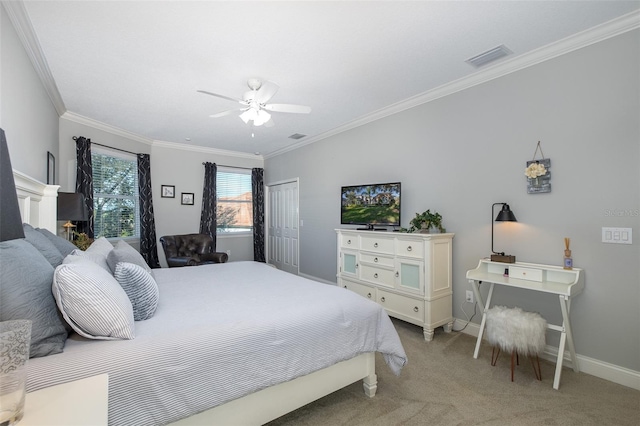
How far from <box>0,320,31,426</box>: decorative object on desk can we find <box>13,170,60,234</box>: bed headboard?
1418mm

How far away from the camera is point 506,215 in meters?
2.68

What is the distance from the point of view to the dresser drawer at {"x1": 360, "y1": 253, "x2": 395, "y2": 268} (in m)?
3.38

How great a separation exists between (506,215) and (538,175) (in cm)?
42

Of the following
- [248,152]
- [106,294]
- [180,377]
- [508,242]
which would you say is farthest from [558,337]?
[248,152]

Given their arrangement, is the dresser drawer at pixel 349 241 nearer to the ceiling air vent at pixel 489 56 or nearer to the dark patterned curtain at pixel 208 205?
the ceiling air vent at pixel 489 56

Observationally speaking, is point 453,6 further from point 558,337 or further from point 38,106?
point 38,106

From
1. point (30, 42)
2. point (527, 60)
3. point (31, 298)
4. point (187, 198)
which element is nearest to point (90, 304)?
point (31, 298)

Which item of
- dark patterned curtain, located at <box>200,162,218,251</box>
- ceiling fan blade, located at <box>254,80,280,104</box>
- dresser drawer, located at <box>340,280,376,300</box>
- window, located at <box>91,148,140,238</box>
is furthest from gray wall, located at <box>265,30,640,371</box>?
window, located at <box>91,148,140,238</box>

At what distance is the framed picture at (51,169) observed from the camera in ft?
10.9

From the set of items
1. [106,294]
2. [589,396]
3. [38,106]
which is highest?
[38,106]

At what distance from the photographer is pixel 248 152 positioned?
6.39 metres

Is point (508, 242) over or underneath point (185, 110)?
underneath

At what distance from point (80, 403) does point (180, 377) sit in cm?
53

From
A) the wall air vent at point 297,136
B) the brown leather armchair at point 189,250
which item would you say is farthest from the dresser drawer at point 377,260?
the wall air vent at point 297,136
